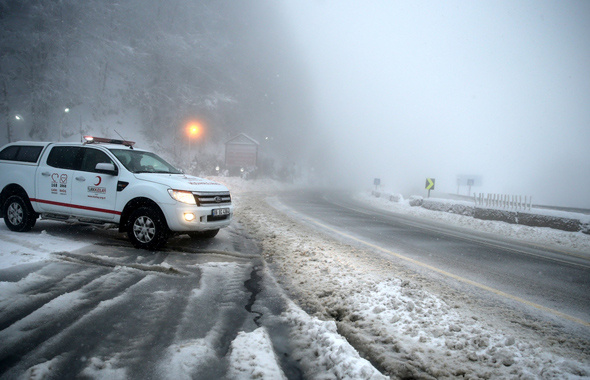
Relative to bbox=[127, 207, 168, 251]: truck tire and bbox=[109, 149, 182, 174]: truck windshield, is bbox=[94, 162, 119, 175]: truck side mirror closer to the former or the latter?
bbox=[109, 149, 182, 174]: truck windshield

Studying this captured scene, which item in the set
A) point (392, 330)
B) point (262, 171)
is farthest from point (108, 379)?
point (262, 171)

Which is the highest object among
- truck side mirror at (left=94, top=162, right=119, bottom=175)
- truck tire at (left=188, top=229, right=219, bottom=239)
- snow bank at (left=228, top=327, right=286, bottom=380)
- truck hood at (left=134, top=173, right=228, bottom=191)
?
truck side mirror at (left=94, top=162, right=119, bottom=175)

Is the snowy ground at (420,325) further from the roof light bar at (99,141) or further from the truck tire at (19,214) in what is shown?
the truck tire at (19,214)

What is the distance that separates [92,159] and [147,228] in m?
2.17

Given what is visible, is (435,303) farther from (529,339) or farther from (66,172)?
(66,172)

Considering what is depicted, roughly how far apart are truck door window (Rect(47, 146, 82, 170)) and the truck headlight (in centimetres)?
A: 257

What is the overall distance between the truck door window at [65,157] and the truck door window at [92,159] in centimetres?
17

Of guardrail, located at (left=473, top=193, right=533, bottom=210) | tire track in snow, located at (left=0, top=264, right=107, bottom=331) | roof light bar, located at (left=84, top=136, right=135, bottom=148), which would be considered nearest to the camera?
tire track in snow, located at (left=0, top=264, right=107, bottom=331)

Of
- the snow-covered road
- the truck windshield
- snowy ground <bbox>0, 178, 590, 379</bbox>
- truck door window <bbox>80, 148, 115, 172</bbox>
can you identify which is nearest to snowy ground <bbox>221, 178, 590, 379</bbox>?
snowy ground <bbox>0, 178, 590, 379</bbox>

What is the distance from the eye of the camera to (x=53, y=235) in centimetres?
668

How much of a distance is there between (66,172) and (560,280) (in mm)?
10112

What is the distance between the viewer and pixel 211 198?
20.9 ft

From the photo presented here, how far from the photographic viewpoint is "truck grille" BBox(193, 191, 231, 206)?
6.06 metres

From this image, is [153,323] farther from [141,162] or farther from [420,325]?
[141,162]
